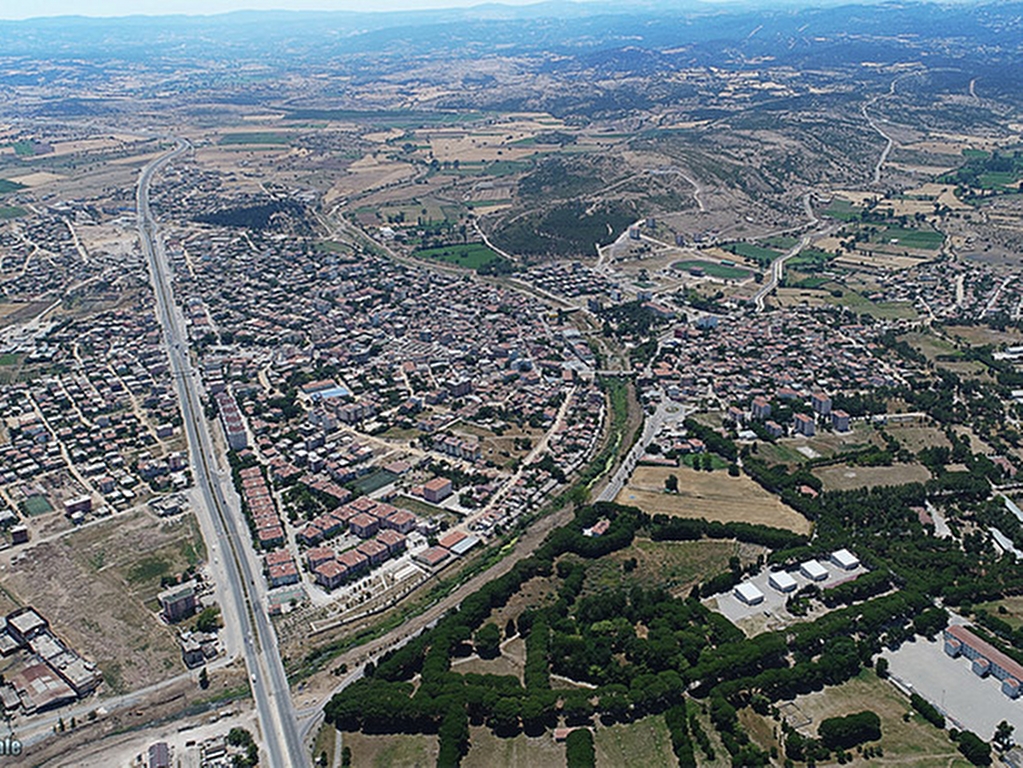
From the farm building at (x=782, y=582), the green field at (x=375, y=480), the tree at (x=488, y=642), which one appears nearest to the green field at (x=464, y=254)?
the green field at (x=375, y=480)

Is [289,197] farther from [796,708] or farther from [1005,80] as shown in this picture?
[1005,80]

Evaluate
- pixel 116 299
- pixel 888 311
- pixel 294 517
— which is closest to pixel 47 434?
pixel 294 517

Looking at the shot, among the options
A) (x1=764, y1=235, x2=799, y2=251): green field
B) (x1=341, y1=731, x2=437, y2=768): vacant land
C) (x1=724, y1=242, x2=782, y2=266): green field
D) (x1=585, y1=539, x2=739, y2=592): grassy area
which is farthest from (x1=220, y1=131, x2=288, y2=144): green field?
(x1=341, y1=731, x2=437, y2=768): vacant land

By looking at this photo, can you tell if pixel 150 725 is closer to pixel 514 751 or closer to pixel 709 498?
pixel 514 751

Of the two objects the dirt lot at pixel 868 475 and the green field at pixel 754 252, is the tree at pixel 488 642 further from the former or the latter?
the green field at pixel 754 252

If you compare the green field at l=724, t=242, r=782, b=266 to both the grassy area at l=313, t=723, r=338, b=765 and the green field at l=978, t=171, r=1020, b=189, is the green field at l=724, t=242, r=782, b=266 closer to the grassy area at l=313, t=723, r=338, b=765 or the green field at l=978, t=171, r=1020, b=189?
the green field at l=978, t=171, r=1020, b=189

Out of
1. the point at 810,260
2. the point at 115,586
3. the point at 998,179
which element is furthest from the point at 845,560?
the point at 998,179
